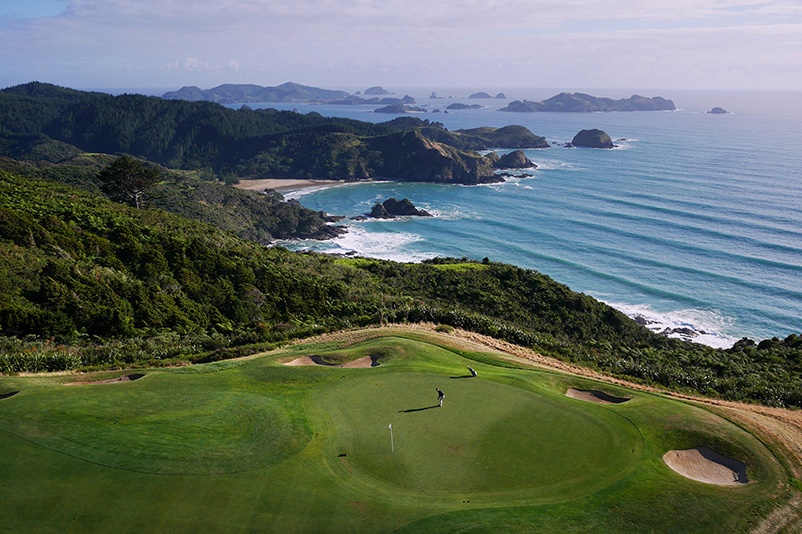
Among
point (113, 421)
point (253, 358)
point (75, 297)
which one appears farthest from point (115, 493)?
point (75, 297)

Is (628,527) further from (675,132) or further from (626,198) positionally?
(675,132)

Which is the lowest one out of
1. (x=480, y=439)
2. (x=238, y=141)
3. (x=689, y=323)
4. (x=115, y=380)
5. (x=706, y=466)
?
(x=689, y=323)

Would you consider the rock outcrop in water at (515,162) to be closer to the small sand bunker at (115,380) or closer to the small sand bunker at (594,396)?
the small sand bunker at (594,396)

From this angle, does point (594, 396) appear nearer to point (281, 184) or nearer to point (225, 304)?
point (225, 304)

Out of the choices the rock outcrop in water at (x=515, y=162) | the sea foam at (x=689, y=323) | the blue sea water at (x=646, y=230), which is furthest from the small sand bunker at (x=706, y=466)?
the rock outcrop in water at (x=515, y=162)

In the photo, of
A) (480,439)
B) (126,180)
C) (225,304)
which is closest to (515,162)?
(126,180)

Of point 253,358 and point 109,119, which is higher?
point 109,119
